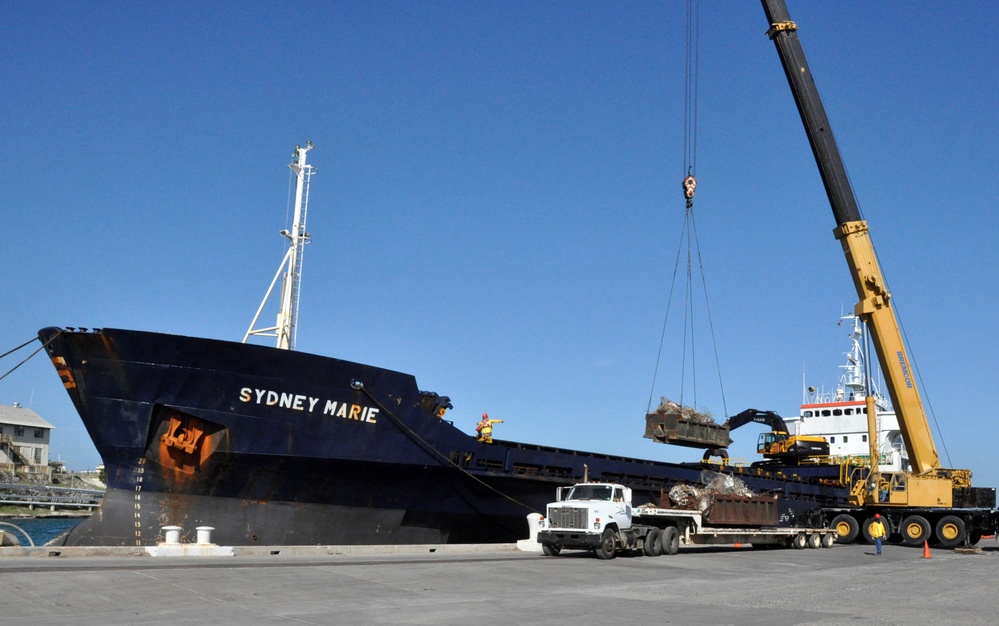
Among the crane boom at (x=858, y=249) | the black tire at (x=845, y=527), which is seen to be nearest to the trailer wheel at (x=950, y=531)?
the crane boom at (x=858, y=249)

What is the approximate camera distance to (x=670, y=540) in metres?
22.2

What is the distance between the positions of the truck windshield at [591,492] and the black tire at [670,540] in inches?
99.0

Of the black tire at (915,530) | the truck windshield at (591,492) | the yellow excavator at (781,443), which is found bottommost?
the black tire at (915,530)

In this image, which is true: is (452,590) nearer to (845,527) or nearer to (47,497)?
(845,527)

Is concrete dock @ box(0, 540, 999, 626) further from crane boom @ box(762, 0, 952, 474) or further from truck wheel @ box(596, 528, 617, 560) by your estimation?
crane boom @ box(762, 0, 952, 474)

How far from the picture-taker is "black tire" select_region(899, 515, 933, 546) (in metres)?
30.2

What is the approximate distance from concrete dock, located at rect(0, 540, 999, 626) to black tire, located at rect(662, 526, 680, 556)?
6.70 feet

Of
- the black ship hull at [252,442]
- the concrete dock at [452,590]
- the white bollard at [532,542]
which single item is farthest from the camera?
the white bollard at [532,542]

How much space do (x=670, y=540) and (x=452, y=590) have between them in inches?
399

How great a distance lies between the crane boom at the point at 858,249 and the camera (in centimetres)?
2838

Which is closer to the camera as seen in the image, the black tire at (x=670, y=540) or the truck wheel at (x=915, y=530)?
the black tire at (x=670, y=540)

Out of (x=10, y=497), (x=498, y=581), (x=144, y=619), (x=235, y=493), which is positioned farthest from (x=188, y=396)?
(x=10, y=497)

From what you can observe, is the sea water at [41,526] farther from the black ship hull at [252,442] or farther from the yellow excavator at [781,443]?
the yellow excavator at [781,443]

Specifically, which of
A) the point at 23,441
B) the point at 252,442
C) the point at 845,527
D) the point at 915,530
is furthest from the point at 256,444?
the point at 23,441
